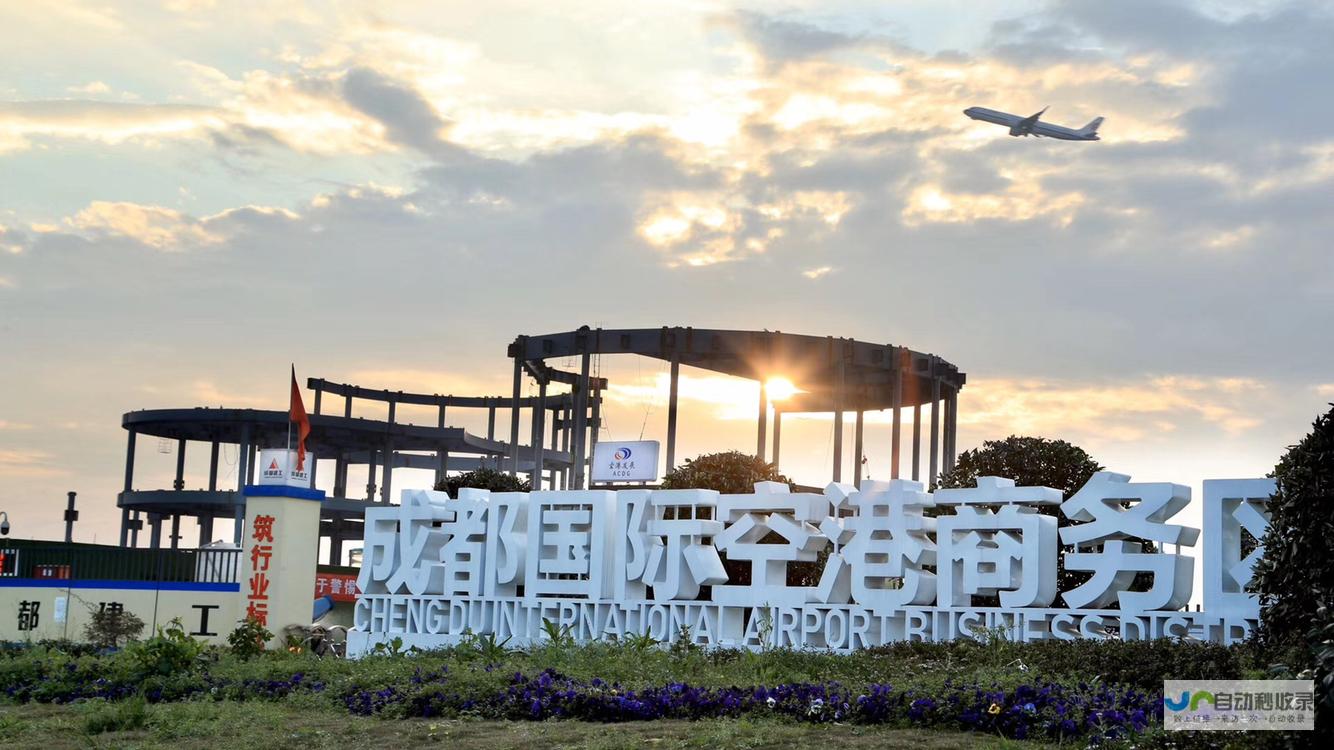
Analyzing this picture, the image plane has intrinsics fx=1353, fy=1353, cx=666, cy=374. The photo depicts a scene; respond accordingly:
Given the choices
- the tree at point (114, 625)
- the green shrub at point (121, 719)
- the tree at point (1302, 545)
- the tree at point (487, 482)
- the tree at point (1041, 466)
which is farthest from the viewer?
the tree at point (487, 482)

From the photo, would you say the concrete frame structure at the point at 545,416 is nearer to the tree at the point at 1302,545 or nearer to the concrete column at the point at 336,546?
the concrete column at the point at 336,546

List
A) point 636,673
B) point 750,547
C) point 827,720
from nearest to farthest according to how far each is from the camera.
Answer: point 827,720
point 636,673
point 750,547

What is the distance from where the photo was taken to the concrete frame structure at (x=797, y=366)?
47188 mm

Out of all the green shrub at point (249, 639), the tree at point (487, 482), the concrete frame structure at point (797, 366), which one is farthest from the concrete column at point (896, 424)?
the green shrub at point (249, 639)

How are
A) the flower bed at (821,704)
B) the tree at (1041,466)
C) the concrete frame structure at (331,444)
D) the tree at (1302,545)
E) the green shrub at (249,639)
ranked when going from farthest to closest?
the concrete frame structure at (331,444) < the tree at (1041,466) < the green shrub at (249,639) < the tree at (1302,545) < the flower bed at (821,704)

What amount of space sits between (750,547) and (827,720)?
9188mm

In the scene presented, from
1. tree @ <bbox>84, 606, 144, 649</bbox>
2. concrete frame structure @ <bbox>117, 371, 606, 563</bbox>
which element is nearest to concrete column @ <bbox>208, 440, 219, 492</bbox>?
concrete frame structure @ <bbox>117, 371, 606, 563</bbox>

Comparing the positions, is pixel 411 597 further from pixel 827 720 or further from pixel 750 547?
pixel 827 720

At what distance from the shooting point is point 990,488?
62.6 ft

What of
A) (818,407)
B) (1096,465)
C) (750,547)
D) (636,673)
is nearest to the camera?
(636,673)

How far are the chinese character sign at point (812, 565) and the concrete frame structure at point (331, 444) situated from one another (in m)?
38.0

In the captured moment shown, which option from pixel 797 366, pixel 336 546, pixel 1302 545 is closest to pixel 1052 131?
pixel 797 366

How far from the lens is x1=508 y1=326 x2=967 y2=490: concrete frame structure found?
155ft

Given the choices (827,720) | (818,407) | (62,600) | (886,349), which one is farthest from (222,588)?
(818,407)
